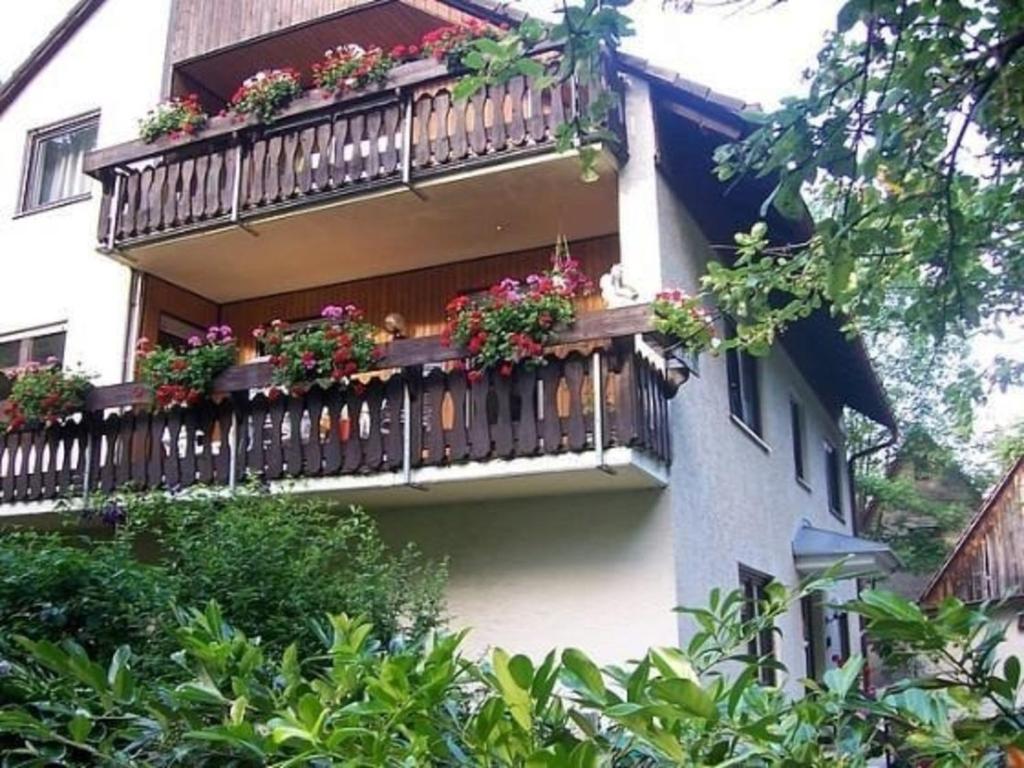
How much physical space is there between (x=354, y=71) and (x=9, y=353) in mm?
6035

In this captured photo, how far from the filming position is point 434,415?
28.7ft

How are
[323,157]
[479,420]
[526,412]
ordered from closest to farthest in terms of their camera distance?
[526,412]
[479,420]
[323,157]

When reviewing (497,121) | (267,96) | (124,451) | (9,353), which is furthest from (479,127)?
(9,353)

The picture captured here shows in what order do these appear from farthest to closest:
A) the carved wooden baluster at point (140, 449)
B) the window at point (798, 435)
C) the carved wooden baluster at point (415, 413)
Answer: the window at point (798, 435) < the carved wooden baluster at point (140, 449) < the carved wooden baluster at point (415, 413)

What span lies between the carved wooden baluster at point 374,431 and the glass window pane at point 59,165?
6599 millimetres

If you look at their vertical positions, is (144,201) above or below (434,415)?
above

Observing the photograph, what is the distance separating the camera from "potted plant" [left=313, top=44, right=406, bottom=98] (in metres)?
10.3

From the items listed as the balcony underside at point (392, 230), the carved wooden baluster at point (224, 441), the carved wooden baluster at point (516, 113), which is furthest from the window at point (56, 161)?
the carved wooden baluster at point (516, 113)

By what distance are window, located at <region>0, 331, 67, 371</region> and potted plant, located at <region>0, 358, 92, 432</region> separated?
173cm

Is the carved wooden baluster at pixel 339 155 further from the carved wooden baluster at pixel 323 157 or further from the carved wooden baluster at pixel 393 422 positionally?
the carved wooden baluster at pixel 393 422

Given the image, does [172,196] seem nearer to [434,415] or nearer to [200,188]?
[200,188]

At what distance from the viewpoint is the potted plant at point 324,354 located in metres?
9.09

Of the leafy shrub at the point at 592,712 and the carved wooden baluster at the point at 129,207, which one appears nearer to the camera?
the leafy shrub at the point at 592,712

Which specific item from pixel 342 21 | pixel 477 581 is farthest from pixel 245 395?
pixel 342 21
